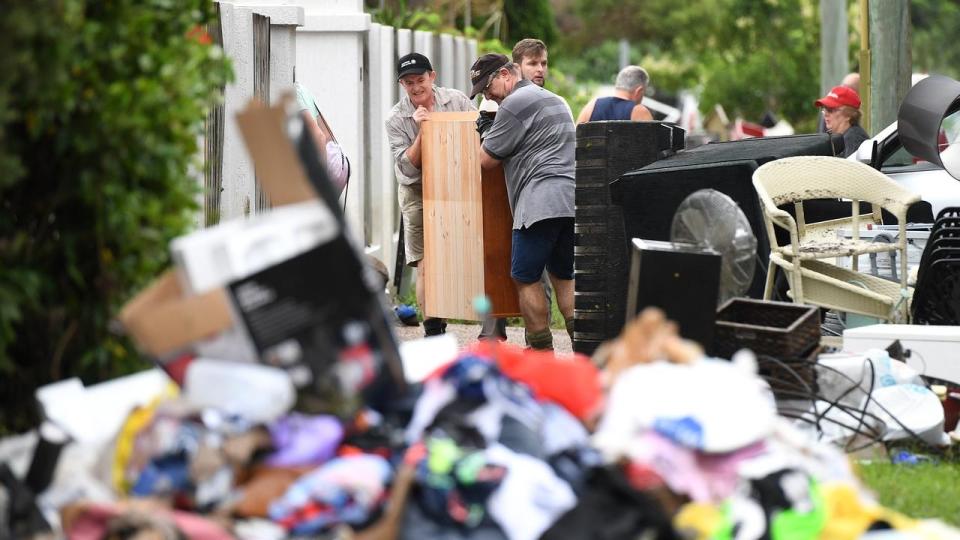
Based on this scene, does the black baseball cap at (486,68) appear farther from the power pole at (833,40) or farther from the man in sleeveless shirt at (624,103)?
the power pole at (833,40)

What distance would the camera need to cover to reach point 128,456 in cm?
352

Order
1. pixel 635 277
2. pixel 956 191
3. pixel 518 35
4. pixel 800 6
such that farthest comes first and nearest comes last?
pixel 800 6, pixel 518 35, pixel 956 191, pixel 635 277

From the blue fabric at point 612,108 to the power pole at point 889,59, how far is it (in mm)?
2500

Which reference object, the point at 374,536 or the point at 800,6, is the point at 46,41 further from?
the point at 800,6

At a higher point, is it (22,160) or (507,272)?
(22,160)

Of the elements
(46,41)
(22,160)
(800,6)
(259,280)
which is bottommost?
(259,280)

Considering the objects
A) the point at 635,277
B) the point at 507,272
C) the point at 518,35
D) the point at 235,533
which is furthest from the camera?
the point at 518,35

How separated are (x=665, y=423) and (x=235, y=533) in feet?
3.26

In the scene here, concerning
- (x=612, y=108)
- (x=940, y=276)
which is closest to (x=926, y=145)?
(x=940, y=276)

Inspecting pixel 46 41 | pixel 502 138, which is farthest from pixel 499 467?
pixel 502 138

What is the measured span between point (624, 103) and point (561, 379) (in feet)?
29.6

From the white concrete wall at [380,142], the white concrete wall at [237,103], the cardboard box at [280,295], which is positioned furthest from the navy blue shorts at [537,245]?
the cardboard box at [280,295]

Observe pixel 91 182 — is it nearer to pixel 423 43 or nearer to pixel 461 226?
pixel 461 226

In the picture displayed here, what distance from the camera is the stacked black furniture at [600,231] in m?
8.79
